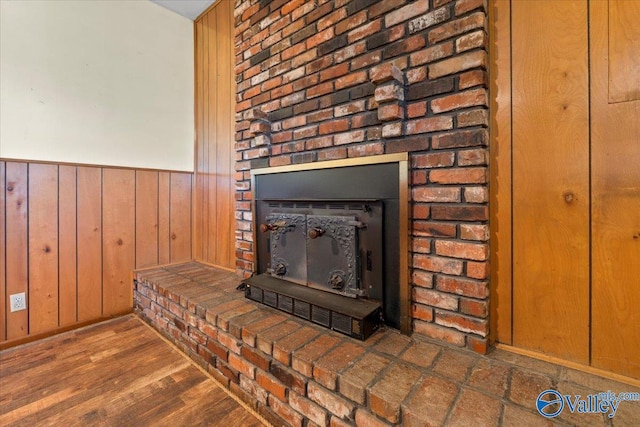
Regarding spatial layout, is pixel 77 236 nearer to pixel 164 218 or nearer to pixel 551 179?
pixel 164 218

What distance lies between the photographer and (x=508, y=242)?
109 centimetres

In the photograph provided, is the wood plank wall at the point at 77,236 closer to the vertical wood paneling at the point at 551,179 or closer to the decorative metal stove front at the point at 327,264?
the decorative metal stove front at the point at 327,264

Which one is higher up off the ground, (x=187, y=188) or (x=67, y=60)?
(x=67, y=60)

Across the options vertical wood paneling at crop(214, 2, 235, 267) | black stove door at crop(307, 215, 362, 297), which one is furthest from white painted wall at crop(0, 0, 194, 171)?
black stove door at crop(307, 215, 362, 297)

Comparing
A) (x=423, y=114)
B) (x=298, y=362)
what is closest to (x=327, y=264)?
(x=298, y=362)

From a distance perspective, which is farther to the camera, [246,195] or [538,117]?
[246,195]

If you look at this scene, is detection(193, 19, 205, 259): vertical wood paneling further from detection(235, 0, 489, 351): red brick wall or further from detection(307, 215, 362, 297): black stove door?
detection(307, 215, 362, 297): black stove door

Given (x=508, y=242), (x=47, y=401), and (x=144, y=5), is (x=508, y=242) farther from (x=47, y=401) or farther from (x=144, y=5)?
(x=144, y=5)

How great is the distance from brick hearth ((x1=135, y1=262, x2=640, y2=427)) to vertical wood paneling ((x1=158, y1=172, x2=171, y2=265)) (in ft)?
3.54

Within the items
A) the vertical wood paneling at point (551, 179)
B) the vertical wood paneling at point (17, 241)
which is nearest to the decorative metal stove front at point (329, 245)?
the vertical wood paneling at point (551, 179)

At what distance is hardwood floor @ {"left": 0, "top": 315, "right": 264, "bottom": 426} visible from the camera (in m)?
1.20

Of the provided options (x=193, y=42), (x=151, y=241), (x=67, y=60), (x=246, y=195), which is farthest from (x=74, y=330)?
(x=193, y=42)

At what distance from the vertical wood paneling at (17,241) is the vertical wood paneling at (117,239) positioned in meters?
0.42

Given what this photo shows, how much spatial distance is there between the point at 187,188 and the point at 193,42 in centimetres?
140
